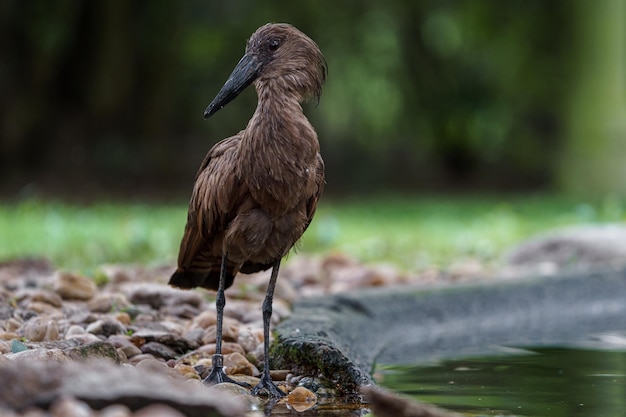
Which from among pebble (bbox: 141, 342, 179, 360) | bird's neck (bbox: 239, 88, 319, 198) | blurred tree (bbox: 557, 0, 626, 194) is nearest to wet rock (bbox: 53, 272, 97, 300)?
pebble (bbox: 141, 342, 179, 360)

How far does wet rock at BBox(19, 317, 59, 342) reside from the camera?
436cm

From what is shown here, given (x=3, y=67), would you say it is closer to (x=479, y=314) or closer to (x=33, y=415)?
(x=479, y=314)

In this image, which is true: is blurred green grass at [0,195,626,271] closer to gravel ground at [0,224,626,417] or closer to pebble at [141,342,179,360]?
gravel ground at [0,224,626,417]

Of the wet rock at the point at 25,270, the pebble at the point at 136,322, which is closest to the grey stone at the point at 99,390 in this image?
the pebble at the point at 136,322

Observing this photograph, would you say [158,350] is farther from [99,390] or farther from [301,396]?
[99,390]

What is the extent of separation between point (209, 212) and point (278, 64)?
2.20 ft

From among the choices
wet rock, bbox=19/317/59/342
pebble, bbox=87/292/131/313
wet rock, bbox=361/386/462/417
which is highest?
pebble, bbox=87/292/131/313

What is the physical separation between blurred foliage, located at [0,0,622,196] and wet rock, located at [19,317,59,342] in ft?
37.3

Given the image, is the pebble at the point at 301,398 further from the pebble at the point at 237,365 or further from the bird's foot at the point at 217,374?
the pebble at the point at 237,365

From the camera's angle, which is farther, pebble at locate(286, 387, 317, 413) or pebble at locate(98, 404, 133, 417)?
pebble at locate(286, 387, 317, 413)

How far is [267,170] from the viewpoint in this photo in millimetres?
3936

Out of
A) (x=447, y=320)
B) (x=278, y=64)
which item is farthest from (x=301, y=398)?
(x=447, y=320)

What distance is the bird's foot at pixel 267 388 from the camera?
157 inches

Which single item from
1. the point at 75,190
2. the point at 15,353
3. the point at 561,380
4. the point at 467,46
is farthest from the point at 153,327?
the point at 467,46
